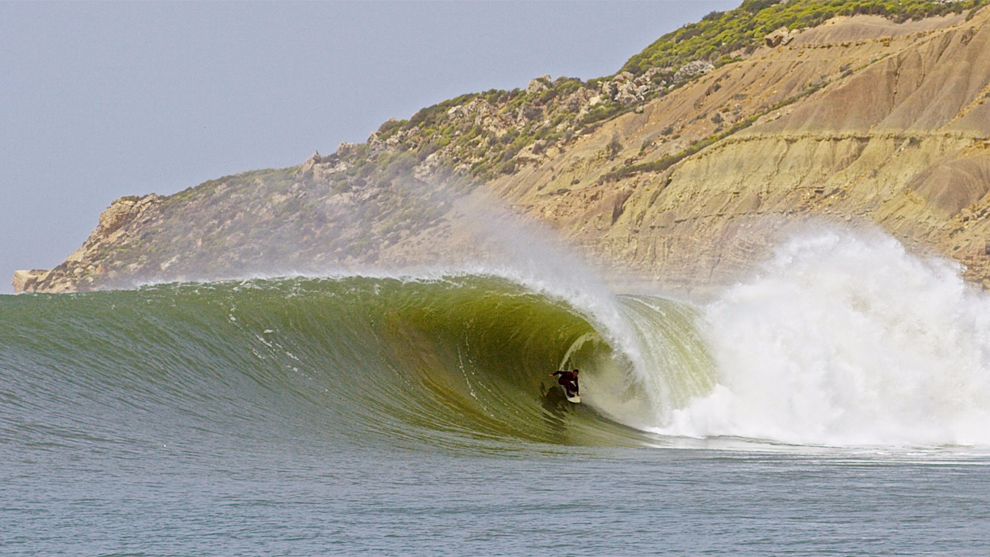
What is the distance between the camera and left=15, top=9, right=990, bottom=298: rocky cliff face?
51125 mm

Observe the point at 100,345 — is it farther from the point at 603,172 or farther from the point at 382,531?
the point at 603,172

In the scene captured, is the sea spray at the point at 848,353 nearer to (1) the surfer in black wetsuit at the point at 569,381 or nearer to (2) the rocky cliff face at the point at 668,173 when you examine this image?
(1) the surfer in black wetsuit at the point at 569,381

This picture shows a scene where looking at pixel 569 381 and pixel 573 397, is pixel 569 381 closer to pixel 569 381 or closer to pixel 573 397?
pixel 569 381

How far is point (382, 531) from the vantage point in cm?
859

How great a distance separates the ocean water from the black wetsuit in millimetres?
284

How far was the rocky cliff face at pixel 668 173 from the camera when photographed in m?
51.1

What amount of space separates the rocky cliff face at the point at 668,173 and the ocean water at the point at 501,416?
25.7 meters

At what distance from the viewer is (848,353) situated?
18.3 m

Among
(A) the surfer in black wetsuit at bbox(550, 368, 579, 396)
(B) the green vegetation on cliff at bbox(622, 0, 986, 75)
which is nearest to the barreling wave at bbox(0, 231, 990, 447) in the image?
(A) the surfer in black wetsuit at bbox(550, 368, 579, 396)

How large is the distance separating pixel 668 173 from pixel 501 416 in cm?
4586

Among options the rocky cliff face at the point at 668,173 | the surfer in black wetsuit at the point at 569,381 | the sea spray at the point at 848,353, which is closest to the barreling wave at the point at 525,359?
the sea spray at the point at 848,353

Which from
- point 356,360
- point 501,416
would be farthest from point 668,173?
point 501,416

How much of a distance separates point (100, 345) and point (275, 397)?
2913 mm

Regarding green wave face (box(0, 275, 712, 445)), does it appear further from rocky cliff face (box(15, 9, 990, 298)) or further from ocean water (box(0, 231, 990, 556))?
rocky cliff face (box(15, 9, 990, 298))
